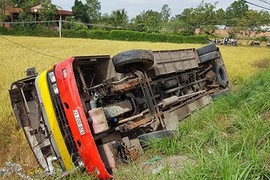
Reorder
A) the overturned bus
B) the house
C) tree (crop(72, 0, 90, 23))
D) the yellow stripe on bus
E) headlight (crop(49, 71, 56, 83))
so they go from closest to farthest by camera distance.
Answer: the overturned bus
the yellow stripe on bus
headlight (crop(49, 71, 56, 83))
the house
tree (crop(72, 0, 90, 23))

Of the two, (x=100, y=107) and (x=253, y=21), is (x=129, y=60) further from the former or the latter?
(x=253, y=21)

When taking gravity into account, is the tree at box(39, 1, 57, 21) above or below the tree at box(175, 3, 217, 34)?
above

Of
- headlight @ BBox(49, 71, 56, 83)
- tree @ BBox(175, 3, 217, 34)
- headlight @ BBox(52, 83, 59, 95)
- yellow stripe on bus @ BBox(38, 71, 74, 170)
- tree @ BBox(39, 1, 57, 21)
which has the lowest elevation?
yellow stripe on bus @ BBox(38, 71, 74, 170)

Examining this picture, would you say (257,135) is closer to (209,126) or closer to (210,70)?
(209,126)

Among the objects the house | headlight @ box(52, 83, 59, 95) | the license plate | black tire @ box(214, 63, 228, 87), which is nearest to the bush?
the house

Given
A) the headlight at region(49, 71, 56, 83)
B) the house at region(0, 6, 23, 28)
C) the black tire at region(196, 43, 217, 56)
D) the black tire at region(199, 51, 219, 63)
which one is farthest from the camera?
the house at region(0, 6, 23, 28)

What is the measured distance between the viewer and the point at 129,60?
4.38 meters

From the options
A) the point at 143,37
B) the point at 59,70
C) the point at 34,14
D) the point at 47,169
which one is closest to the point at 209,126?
the point at 59,70

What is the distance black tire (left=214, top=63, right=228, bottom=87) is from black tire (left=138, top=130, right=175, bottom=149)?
11.4 feet

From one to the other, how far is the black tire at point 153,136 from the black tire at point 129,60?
1148 mm

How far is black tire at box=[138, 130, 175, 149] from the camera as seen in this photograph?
154 inches

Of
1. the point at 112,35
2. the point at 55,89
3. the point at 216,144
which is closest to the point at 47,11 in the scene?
the point at 112,35

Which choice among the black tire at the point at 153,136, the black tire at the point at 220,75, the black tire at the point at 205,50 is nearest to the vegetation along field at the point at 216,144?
the black tire at the point at 153,136

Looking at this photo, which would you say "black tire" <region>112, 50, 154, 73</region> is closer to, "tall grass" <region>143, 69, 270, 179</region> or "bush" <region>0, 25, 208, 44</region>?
"tall grass" <region>143, 69, 270, 179</region>
